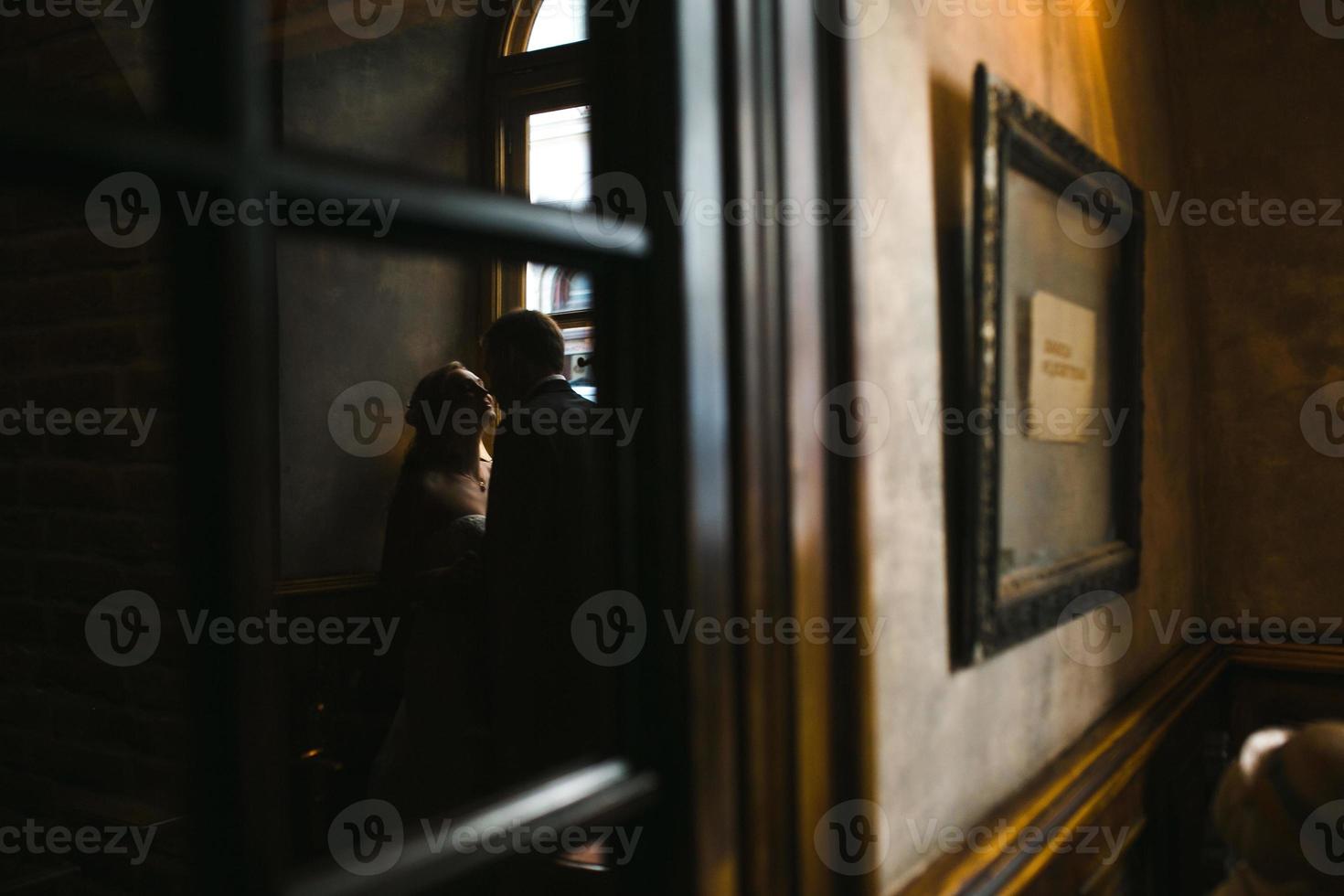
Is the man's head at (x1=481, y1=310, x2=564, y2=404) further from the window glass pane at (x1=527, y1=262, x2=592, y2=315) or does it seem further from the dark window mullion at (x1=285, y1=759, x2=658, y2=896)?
the dark window mullion at (x1=285, y1=759, x2=658, y2=896)

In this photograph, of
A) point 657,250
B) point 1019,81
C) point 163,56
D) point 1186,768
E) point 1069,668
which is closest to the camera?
point 163,56

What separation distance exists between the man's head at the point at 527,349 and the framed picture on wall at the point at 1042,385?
3.82 ft

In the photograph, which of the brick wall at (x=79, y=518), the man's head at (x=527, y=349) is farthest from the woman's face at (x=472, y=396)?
the brick wall at (x=79, y=518)

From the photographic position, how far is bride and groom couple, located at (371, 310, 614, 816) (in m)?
1.85

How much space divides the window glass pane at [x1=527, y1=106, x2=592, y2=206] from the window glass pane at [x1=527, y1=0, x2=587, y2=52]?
0.30 meters

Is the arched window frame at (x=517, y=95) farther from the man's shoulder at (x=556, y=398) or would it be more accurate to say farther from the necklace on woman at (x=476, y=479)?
the man's shoulder at (x=556, y=398)

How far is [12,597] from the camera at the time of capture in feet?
5.82

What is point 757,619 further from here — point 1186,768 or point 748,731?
point 1186,768

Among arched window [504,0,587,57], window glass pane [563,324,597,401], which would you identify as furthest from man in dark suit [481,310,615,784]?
arched window [504,0,587,57]

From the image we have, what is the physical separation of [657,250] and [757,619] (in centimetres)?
34

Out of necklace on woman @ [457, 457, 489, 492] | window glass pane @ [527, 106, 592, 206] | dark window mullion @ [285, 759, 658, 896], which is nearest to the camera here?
dark window mullion @ [285, 759, 658, 896]

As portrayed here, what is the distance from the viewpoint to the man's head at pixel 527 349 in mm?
2359

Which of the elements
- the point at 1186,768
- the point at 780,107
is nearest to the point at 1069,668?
the point at 1186,768

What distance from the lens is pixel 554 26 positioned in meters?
4.34
